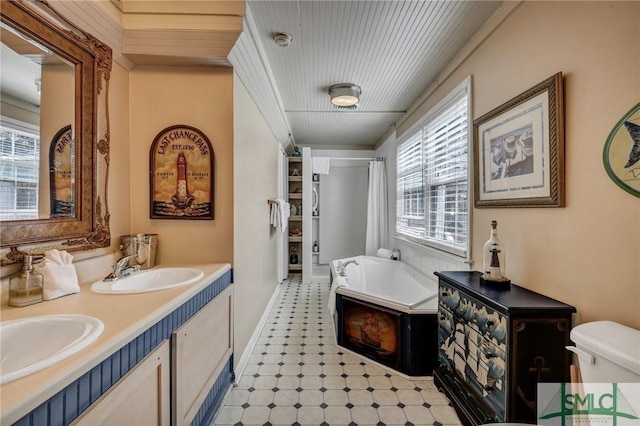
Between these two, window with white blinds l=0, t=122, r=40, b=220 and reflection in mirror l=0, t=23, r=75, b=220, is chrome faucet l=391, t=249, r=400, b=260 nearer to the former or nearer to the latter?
reflection in mirror l=0, t=23, r=75, b=220

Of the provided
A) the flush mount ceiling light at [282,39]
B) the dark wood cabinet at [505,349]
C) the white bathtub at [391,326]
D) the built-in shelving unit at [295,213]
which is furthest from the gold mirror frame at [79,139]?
the built-in shelving unit at [295,213]

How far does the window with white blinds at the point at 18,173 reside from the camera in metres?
1.07

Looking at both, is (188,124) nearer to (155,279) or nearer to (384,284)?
(155,279)

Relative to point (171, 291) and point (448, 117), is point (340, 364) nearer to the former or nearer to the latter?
point (171, 291)

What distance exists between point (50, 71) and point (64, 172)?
479 mm

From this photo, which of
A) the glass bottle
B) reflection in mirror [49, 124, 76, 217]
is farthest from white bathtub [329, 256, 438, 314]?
reflection in mirror [49, 124, 76, 217]

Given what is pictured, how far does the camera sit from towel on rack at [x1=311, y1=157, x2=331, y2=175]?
466 centimetres

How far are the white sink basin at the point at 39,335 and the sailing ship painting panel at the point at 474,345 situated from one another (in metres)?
1.67

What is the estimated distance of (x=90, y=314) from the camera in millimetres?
1051

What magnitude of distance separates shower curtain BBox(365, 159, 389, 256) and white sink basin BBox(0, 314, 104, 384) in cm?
376

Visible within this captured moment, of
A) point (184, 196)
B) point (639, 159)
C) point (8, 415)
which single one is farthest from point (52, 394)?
point (639, 159)

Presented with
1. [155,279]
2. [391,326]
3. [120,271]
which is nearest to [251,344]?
[155,279]

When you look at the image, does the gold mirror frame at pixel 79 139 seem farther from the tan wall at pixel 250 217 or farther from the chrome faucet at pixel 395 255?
the chrome faucet at pixel 395 255

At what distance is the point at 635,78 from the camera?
101cm
